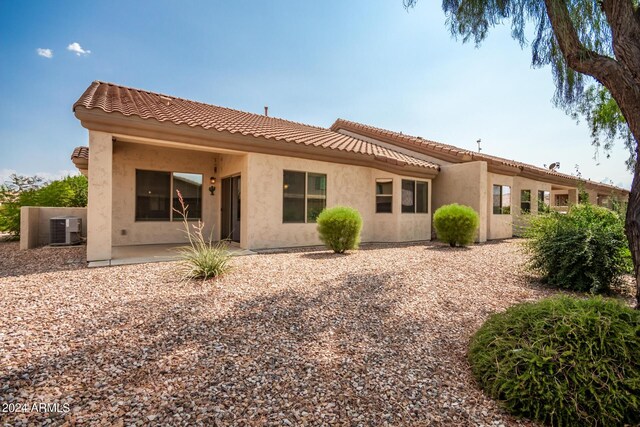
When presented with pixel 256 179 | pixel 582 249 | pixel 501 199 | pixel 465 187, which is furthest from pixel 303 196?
pixel 501 199

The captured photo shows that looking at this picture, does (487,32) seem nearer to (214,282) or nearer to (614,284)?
(614,284)

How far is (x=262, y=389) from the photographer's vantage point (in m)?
2.36

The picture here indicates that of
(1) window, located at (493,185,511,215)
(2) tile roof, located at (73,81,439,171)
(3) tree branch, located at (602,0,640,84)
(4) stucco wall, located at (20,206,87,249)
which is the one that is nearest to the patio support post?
(2) tile roof, located at (73,81,439,171)

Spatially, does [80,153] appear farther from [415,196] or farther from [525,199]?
[525,199]

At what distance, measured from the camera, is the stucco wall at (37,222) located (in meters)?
9.35

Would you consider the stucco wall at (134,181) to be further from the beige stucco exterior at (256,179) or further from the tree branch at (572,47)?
the tree branch at (572,47)

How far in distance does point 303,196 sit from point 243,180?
6.69 ft

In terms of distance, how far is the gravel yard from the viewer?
2152mm

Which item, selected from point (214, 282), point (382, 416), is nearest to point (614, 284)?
point (382, 416)

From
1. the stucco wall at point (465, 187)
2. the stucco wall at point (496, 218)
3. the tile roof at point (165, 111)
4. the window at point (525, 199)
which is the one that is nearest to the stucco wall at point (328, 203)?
the tile roof at point (165, 111)

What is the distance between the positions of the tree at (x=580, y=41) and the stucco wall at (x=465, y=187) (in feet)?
18.6

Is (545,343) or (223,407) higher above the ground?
(545,343)

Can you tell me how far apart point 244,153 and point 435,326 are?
7.25 metres

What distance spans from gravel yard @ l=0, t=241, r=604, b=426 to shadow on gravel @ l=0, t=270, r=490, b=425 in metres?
0.01
